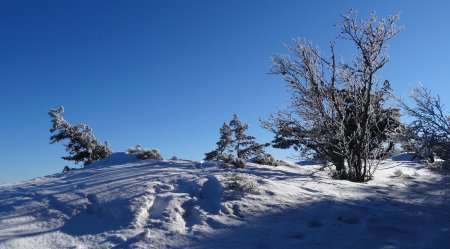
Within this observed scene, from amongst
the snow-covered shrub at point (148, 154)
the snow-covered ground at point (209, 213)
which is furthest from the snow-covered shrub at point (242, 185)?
the snow-covered shrub at point (148, 154)

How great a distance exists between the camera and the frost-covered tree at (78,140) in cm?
3117

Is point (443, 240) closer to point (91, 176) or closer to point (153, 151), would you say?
point (91, 176)

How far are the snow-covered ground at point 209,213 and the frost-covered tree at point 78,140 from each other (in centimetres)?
2291

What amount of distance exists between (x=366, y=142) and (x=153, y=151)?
6773mm

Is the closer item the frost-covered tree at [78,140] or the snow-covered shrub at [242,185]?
the snow-covered shrub at [242,185]

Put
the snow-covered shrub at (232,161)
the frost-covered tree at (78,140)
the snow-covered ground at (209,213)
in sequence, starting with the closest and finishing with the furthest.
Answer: the snow-covered ground at (209,213)
the snow-covered shrub at (232,161)
the frost-covered tree at (78,140)

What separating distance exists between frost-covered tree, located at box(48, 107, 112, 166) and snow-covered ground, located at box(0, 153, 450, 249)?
75.1 ft

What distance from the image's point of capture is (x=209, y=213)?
6855 millimetres

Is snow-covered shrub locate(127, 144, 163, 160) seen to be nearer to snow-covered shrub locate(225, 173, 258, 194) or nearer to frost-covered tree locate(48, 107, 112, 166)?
snow-covered shrub locate(225, 173, 258, 194)

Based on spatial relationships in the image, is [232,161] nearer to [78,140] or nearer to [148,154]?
[148,154]

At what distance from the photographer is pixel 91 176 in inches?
376

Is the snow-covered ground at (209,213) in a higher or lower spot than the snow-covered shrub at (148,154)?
lower

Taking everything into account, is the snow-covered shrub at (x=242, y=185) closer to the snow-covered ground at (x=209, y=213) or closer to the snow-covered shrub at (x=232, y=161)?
the snow-covered ground at (x=209, y=213)

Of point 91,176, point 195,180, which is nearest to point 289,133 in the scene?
point 195,180
